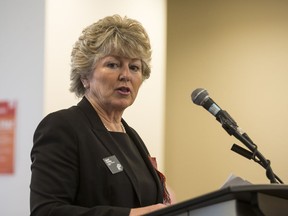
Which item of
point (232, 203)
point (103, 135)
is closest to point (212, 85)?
point (103, 135)

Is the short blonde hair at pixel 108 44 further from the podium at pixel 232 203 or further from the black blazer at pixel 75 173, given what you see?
the podium at pixel 232 203

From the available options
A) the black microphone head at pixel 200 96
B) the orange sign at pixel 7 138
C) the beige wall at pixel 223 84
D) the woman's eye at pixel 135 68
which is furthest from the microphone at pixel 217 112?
the beige wall at pixel 223 84

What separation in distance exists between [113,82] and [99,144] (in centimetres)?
24

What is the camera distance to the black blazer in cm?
119

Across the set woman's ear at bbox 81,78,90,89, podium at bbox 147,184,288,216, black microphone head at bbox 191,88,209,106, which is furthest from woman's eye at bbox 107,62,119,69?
podium at bbox 147,184,288,216

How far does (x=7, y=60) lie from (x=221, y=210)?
173cm

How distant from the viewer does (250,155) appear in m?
1.45

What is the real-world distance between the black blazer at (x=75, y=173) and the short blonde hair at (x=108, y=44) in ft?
0.65

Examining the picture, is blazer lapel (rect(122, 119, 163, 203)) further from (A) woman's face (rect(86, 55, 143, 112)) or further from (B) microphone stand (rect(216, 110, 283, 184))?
(B) microphone stand (rect(216, 110, 283, 184))

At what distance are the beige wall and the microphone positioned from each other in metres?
1.92

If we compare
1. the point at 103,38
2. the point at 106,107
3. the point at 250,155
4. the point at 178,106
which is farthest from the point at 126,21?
the point at 178,106

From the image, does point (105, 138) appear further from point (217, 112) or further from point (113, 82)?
point (217, 112)

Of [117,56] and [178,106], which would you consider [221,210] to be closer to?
[117,56]

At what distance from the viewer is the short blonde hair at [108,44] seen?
4.93ft
